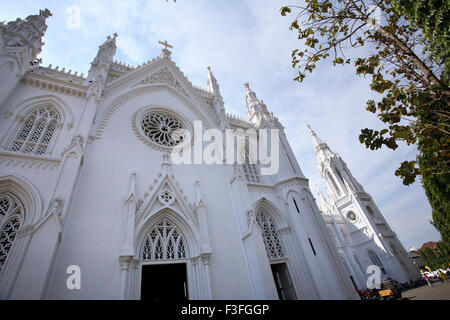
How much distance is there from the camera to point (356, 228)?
Result: 34375 mm

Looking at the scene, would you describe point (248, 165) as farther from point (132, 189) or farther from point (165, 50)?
point (165, 50)

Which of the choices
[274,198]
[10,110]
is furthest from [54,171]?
[274,198]

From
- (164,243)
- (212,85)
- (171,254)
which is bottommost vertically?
(171,254)

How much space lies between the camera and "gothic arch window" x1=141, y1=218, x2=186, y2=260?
871 centimetres

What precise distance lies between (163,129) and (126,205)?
5.73 meters

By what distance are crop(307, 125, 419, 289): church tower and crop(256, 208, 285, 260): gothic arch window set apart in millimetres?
26500

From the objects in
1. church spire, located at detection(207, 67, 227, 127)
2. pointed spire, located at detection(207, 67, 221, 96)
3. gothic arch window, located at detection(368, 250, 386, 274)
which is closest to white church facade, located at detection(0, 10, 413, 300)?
church spire, located at detection(207, 67, 227, 127)

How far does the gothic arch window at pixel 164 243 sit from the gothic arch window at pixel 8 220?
4.26m

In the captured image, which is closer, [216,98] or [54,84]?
[54,84]

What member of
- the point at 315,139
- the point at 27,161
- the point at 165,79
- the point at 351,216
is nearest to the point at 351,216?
the point at 351,216

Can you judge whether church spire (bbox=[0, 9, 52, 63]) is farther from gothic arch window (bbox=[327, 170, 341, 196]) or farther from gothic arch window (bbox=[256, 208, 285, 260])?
gothic arch window (bbox=[327, 170, 341, 196])

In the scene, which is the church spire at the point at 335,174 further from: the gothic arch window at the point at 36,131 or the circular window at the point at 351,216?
the gothic arch window at the point at 36,131

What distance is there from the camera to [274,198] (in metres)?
13.3

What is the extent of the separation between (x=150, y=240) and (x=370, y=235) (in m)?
34.7
